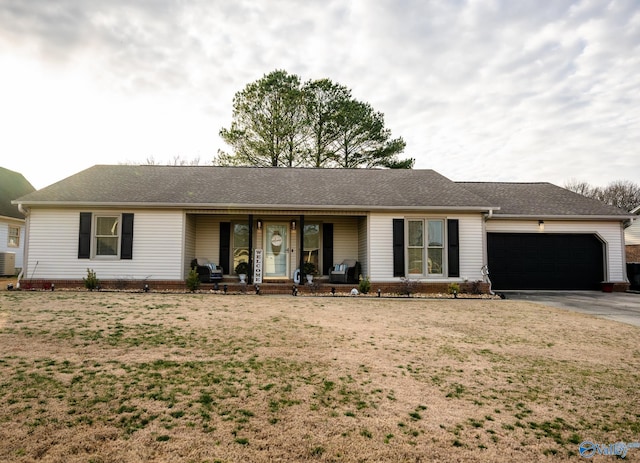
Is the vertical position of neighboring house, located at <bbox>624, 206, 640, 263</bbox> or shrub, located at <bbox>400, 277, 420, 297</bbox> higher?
neighboring house, located at <bbox>624, 206, 640, 263</bbox>

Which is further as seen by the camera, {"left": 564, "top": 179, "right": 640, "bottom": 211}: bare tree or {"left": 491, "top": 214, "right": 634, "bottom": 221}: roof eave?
{"left": 564, "top": 179, "right": 640, "bottom": 211}: bare tree

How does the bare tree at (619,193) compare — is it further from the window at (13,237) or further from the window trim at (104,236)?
the window at (13,237)

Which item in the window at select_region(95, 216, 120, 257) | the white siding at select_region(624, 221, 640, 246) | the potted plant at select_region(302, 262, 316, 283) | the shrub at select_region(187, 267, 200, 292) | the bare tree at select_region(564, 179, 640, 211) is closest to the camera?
the shrub at select_region(187, 267, 200, 292)

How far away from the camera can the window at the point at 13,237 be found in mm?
19406

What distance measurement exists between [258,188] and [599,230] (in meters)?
12.9

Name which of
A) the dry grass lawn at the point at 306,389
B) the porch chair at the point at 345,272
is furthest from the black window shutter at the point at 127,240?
the porch chair at the point at 345,272

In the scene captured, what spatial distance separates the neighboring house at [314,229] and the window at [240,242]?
50 millimetres

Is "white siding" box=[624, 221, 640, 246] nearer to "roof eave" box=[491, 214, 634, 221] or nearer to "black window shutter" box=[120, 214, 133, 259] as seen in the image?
"roof eave" box=[491, 214, 634, 221]

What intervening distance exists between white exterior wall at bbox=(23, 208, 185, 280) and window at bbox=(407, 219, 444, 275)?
25.1ft

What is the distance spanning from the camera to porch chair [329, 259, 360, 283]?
12.9 m

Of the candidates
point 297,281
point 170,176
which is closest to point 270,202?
point 297,281

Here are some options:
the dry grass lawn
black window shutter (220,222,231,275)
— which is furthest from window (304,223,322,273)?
the dry grass lawn

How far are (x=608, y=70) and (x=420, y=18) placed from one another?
7.09 meters

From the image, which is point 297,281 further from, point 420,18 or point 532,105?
point 532,105
